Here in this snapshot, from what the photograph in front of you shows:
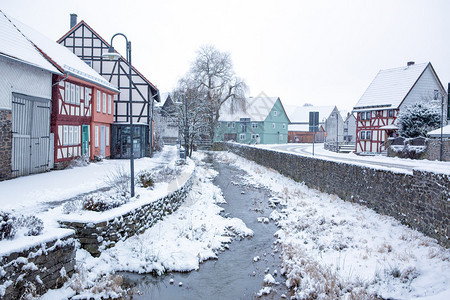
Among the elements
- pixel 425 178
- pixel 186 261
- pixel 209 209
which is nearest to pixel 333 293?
pixel 186 261

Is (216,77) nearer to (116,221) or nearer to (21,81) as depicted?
(21,81)

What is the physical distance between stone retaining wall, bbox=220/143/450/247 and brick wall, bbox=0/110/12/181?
1280 centimetres

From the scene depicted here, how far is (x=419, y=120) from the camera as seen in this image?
28594mm

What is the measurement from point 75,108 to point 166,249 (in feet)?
44.3

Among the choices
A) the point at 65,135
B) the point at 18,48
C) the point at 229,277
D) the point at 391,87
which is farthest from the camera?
the point at 391,87

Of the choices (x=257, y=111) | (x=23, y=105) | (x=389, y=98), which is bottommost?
(x=23, y=105)

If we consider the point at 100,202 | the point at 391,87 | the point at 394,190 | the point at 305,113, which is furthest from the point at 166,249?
the point at 305,113

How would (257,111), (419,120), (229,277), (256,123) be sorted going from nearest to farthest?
(229,277) < (419,120) < (256,123) < (257,111)

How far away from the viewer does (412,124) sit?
28875 mm

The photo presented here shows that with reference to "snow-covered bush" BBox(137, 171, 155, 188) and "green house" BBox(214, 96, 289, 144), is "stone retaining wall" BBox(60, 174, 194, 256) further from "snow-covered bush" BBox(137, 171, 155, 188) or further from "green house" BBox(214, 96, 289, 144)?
"green house" BBox(214, 96, 289, 144)

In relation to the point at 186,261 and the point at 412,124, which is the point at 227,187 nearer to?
the point at 186,261

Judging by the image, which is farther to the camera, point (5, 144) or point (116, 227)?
point (5, 144)

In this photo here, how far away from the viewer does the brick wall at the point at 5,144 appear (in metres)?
12.5

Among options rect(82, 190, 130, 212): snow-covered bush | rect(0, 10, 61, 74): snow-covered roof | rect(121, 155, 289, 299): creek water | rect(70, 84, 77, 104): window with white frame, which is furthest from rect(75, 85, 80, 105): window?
rect(121, 155, 289, 299): creek water
